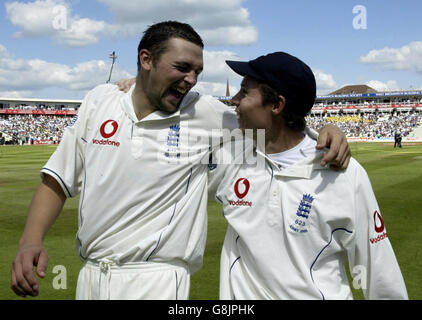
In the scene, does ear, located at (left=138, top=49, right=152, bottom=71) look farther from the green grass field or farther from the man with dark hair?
the green grass field

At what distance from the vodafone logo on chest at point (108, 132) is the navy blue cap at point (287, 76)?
0.87 m

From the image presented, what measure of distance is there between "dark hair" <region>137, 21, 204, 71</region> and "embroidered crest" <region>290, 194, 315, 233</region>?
3.87 ft

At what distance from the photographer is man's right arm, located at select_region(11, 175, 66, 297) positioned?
2375mm

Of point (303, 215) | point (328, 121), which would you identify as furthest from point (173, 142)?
point (328, 121)

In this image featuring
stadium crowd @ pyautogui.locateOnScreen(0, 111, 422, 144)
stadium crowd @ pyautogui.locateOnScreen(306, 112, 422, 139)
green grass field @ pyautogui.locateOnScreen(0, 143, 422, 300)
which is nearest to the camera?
green grass field @ pyautogui.locateOnScreen(0, 143, 422, 300)

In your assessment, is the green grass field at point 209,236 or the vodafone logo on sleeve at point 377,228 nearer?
A: the vodafone logo on sleeve at point 377,228

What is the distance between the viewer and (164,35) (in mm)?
2812

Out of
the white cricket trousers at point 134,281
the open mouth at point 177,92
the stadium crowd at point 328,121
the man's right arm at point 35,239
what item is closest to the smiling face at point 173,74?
the open mouth at point 177,92

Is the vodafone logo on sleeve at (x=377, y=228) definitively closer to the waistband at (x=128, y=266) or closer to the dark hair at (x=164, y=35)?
the waistband at (x=128, y=266)

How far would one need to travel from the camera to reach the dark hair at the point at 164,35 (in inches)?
110

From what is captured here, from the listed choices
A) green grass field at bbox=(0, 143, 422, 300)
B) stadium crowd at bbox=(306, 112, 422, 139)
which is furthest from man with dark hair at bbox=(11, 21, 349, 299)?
stadium crowd at bbox=(306, 112, 422, 139)

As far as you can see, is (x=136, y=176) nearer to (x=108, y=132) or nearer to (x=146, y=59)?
(x=108, y=132)

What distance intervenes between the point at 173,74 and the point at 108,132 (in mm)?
540
